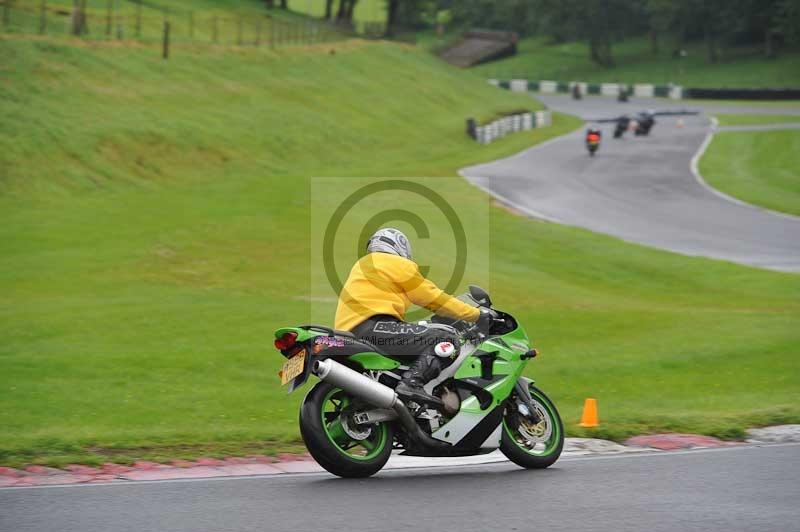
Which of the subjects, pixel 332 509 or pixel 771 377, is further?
pixel 771 377

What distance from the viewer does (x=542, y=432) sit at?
9.80 m

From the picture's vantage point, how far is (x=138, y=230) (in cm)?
2723

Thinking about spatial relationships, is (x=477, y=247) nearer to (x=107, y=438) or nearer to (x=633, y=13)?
(x=107, y=438)

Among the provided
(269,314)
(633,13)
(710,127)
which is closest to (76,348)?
(269,314)

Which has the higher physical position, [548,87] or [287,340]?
[548,87]

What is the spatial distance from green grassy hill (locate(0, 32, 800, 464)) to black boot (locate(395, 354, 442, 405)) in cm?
190

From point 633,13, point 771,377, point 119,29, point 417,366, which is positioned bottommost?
point 771,377

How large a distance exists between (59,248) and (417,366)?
1803cm

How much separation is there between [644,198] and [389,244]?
32.6 meters

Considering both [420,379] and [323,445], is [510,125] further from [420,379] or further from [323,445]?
[323,445]

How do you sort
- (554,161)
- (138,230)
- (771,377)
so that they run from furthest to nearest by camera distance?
(554,161) < (138,230) < (771,377)

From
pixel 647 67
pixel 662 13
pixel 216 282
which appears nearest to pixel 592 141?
pixel 216 282

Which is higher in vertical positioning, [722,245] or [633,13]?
[633,13]

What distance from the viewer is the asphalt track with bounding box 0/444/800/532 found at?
7.50m
